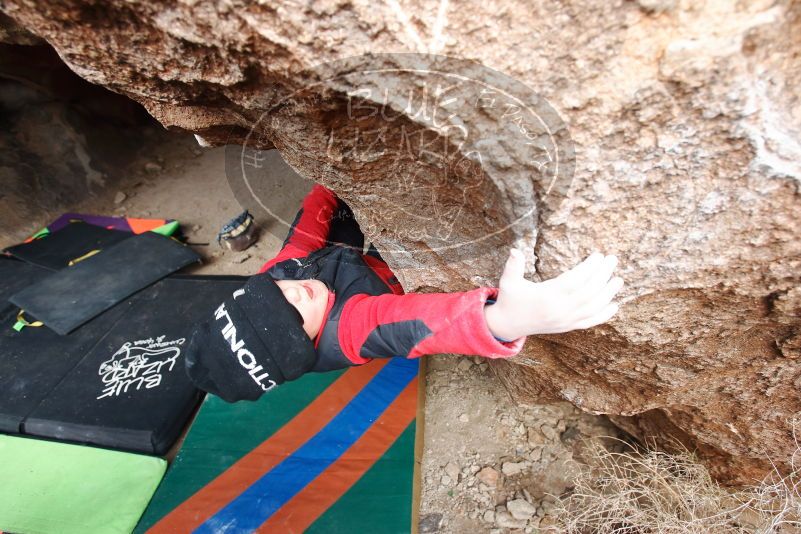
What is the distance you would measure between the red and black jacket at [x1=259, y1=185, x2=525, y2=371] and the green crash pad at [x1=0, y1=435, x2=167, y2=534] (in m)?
0.83

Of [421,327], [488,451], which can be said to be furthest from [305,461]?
[421,327]

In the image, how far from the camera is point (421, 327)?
748mm

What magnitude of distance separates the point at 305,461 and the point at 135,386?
69cm

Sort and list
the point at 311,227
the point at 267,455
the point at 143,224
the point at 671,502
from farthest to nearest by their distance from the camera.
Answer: the point at 143,224
the point at 267,455
the point at 311,227
the point at 671,502

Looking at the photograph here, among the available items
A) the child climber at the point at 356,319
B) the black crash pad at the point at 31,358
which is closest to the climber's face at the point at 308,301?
the child climber at the point at 356,319

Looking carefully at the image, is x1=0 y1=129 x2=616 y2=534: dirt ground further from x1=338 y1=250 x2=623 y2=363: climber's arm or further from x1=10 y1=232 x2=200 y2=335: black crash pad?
x1=10 y1=232 x2=200 y2=335: black crash pad

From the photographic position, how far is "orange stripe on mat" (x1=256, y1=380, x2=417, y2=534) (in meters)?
1.26

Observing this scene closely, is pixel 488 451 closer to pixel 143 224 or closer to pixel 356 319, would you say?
pixel 356 319

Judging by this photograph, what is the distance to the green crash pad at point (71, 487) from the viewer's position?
4.45 feet

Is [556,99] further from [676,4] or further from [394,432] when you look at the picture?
[394,432]

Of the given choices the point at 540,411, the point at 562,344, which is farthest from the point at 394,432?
the point at 562,344

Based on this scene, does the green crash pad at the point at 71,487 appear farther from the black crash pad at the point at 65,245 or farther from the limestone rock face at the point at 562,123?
the limestone rock face at the point at 562,123

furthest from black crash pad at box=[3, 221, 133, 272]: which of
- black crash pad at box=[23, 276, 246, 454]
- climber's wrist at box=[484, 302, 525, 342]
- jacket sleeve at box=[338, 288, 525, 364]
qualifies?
climber's wrist at box=[484, 302, 525, 342]

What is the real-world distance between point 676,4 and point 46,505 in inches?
75.4
